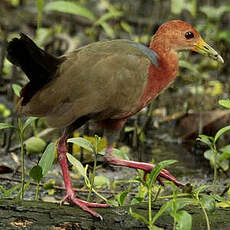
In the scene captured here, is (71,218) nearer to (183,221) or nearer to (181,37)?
(183,221)

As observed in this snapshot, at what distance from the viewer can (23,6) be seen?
878cm

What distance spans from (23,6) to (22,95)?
5.15 metres

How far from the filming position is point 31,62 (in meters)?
3.63

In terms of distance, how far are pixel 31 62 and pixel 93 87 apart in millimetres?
350

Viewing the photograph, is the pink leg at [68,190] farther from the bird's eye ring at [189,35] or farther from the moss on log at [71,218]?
the bird's eye ring at [189,35]

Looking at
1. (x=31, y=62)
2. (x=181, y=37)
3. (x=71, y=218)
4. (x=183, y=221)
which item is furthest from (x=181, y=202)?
(x=181, y=37)

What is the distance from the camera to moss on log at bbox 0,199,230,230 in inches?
124

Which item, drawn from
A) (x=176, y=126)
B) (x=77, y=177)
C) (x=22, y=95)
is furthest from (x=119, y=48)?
(x=176, y=126)

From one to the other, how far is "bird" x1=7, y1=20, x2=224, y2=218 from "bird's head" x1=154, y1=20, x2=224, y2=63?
0.69ft

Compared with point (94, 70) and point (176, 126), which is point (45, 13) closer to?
point (176, 126)

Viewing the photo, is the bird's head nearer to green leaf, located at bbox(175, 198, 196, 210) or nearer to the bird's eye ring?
the bird's eye ring

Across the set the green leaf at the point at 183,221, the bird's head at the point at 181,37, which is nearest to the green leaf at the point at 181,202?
the green leaf at the point at 183,221

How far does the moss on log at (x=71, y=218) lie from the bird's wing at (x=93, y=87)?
0.57 meters

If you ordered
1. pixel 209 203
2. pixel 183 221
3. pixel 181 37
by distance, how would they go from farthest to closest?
pixel 181 37, pixel 209 203, pixel 183 221
